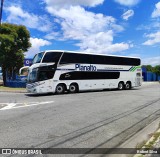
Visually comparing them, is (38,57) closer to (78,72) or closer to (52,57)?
(52,57)

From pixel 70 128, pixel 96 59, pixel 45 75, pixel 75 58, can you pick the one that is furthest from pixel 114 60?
pixel 70 128

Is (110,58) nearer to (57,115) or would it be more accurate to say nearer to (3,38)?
(3,38)

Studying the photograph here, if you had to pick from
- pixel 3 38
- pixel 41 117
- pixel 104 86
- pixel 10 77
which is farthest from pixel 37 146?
pixel 10 77

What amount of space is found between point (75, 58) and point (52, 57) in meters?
2.61

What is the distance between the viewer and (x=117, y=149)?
613cm

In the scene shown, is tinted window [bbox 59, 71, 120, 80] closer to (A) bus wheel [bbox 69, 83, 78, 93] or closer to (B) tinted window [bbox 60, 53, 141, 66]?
(A) bus wheel [bbox 69, 83, 78, 93]

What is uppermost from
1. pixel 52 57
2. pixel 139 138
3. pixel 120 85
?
pixel 52 57

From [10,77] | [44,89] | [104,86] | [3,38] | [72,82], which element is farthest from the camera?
[10,77]

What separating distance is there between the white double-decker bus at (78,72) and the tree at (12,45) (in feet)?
38.2

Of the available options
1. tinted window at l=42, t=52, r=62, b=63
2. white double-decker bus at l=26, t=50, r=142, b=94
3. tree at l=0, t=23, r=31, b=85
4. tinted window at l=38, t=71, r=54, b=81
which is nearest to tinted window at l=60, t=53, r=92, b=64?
white double-decker bus at l=26, t=50, r=142, b=94

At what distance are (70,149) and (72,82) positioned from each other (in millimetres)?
17430

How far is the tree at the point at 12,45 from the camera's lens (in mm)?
32531

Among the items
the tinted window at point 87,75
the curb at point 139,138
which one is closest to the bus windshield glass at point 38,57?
the tinted window at point 87,75

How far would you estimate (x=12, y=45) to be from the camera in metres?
33.4
